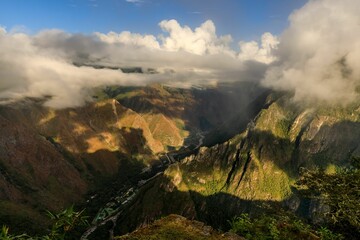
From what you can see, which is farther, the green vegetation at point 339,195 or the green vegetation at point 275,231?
the green vegetation at point 339,195

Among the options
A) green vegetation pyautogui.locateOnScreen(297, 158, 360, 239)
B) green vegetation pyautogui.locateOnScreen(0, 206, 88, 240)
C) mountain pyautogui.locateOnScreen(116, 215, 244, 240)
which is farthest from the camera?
green vegetation pyautogui.locateOnScreen(297, 158, 360, 239)

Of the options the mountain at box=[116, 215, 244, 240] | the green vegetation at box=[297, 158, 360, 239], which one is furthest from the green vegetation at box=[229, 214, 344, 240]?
the green vegetation at box=[297, 158, 360, 239]

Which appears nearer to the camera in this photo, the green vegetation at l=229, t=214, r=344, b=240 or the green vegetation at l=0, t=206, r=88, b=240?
the green vegetation at l=0, t=206, r=88, b=240

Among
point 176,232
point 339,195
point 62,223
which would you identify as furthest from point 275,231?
point 62,223

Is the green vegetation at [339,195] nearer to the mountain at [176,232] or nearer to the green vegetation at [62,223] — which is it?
the mountain at [176,232]

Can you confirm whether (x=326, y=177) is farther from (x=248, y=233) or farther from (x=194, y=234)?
(x=194, y=234)

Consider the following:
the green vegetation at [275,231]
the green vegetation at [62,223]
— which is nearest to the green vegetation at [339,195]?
the green vegetation at [275,231]

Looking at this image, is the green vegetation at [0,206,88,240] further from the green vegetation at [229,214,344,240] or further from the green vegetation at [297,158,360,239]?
the green vegetation at [297,158,360,239]

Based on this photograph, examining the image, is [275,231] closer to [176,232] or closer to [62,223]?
[176,232]

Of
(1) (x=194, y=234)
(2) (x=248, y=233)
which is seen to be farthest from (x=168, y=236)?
(2) (x=248, y=233)

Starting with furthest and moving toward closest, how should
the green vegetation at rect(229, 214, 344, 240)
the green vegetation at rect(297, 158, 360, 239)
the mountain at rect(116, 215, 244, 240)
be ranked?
the green vegetation at rect(297, 158, 360, 239) → the green vegetation at rect(229, 214, 344, 240) → the mountain at rect(116, 215, 244, 240)

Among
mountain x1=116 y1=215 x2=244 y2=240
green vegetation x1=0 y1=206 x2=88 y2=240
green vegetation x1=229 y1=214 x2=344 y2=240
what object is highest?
green vegetation x1=0 y1=206 x2=88 y2=240
